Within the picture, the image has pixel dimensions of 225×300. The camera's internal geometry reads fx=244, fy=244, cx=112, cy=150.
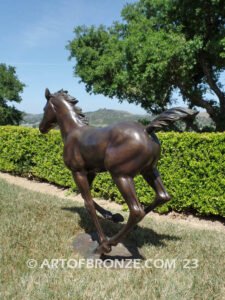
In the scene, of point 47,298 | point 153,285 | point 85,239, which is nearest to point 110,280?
point 153,285

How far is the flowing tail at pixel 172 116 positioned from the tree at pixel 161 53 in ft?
27.8

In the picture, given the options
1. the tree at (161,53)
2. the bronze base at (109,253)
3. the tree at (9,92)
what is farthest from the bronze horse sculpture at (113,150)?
the tree at (9,92)

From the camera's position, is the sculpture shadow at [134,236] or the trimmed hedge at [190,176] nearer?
the sculpture shadow at [134,236]

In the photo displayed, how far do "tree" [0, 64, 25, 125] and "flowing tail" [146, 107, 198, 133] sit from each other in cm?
2310

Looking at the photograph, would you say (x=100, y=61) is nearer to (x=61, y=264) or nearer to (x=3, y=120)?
(x=3, y=120)

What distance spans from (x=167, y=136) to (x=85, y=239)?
3955mm

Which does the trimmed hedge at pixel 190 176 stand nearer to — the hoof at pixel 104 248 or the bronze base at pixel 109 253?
the bronze base at pixel 109 253

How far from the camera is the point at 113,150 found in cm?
297

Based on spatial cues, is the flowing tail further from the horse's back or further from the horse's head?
the horse's head

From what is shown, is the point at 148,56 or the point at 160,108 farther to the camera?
the point at 160,108

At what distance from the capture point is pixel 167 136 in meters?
6.80

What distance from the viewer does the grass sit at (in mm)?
2697

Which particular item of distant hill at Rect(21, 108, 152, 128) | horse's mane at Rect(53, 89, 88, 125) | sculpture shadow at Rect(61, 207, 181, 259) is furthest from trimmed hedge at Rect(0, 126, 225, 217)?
horse's mane at Rect(53, 89, 88, 125)

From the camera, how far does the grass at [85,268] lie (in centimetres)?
270
